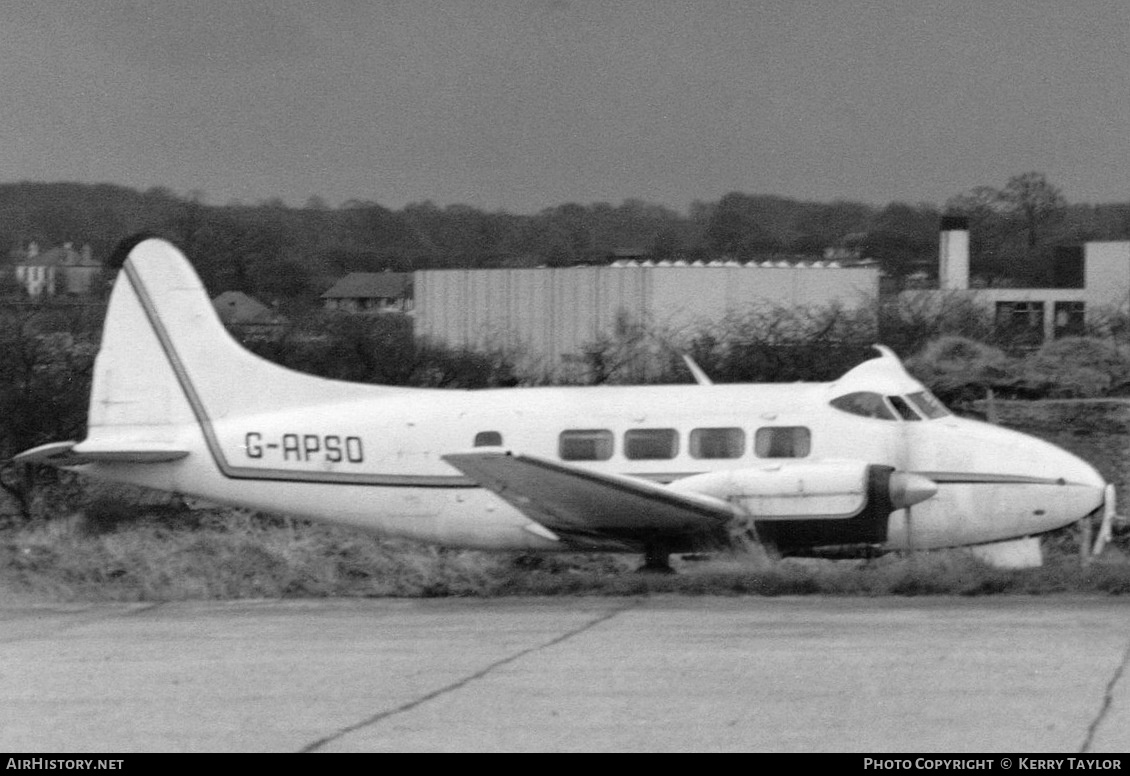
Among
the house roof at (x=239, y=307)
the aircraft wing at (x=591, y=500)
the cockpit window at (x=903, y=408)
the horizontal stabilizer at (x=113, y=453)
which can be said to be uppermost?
the house roof at (x=239, y=307)

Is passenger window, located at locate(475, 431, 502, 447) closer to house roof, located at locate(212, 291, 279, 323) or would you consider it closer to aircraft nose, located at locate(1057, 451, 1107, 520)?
aircraft nose, located at locate(1057, 451, 1107, 520)

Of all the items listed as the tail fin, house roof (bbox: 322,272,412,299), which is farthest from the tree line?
the tail fin

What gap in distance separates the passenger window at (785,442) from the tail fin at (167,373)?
4059 mm

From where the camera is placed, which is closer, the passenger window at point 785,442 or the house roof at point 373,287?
the passenger window at point 785,442

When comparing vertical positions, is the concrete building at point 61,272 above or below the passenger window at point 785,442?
above

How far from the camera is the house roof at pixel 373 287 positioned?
5878 centimetres

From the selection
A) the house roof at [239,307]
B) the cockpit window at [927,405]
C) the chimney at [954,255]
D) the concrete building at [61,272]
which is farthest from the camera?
the concrete building at [61,272]

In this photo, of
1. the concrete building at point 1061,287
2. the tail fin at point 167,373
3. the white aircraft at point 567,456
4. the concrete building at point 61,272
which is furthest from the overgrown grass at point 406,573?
the concrete building at point 61,272

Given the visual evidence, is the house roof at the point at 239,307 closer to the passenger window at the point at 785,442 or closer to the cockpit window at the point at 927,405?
the passenger window at the point at 785,442

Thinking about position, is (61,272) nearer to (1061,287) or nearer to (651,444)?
(1061,287)

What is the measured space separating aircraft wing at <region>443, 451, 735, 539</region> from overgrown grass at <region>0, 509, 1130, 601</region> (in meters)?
0.46

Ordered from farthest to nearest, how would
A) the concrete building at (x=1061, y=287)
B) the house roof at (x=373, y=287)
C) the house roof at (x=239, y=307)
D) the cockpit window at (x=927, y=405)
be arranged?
the house roof at (x=373, y=287) → the house roof at (x=239, y=307) → the concrete building at (x=1061, y=287) → the cockpit window at (x=927, y=405)
